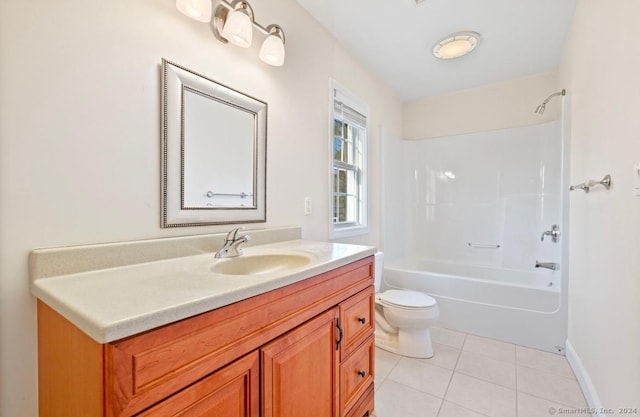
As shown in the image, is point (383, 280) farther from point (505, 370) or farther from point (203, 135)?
point (203, 135)

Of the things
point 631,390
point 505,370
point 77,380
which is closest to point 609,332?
point 631,390

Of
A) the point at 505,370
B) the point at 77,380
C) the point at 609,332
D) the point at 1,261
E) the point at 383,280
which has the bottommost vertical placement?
the point at 505,370

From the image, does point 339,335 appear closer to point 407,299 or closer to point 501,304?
point 407,299

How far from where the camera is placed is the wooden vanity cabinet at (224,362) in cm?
55

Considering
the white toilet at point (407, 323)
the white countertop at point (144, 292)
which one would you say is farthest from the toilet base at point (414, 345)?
the white countertop at point (144, 292)

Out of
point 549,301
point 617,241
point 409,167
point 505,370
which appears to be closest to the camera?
point 617,241

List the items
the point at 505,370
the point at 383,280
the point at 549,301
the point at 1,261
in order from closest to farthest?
the point at 1,261 < the point at 505,370 < the point at 549,301 < the point at 383,280

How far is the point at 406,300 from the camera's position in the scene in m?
2.03

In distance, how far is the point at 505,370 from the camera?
5.92ft

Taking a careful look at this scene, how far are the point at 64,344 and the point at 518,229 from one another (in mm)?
3345

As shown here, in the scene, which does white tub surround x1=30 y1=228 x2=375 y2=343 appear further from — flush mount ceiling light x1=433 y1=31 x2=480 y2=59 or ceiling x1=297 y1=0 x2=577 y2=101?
flush mount ceiling light x1=433 y1=31 x2=480 y2=59

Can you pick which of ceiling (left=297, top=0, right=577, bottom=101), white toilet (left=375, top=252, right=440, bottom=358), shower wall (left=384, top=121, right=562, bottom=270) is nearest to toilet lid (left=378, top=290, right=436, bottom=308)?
white toilet (left=375, top=252, right=440, bottom=358)

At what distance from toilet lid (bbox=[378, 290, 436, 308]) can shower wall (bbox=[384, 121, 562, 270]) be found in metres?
0.82

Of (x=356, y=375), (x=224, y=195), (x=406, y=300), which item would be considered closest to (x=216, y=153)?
(x=224, y=195)
